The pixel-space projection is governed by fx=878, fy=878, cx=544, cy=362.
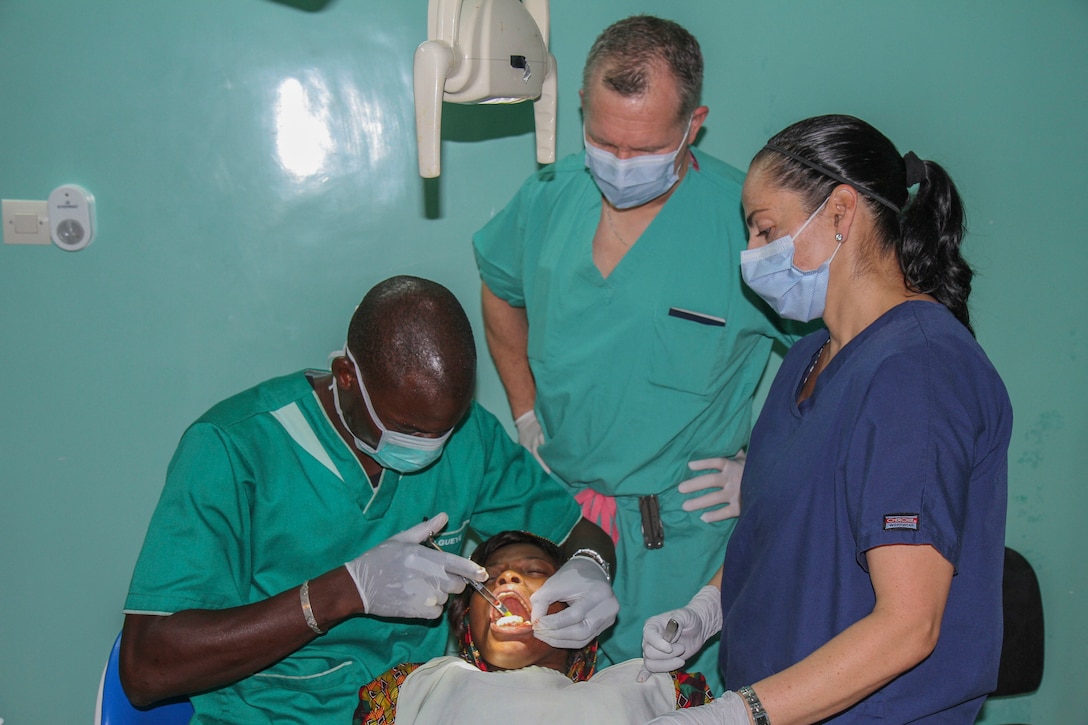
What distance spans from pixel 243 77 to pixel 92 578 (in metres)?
1.43

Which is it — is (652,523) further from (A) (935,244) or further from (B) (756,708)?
(A) (935,244)

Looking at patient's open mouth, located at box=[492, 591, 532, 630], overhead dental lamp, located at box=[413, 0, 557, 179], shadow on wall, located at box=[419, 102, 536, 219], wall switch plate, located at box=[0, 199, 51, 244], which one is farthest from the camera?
shadow on wall, located at box=[419, 102, 536, 219]

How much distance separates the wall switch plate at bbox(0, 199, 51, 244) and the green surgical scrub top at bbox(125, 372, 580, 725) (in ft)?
2.93

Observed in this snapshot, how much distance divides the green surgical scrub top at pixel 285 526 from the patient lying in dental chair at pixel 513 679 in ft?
0.29

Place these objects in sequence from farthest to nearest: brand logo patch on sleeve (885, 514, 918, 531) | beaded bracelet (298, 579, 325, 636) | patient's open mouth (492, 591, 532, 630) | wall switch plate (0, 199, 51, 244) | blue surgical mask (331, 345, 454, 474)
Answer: wall switch plate (0, 199, 51, 244) → patient's open mouth (492, 591, 532, 630) → blue surgical mask (331, 345, 454, 474) → beaded bracelet (298, 579, 325, 636) → brand logo patch on sleeve (885, 514, 918, 531)

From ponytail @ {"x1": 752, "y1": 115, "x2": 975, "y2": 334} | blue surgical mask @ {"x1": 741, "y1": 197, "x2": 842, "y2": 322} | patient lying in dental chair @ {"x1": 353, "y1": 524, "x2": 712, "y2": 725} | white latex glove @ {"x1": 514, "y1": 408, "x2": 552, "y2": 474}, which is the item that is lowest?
patient lying in dental chair @ {"x1": 353, "y1": 524, "x2": 712, "y2": 725}

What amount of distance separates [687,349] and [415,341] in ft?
2.34

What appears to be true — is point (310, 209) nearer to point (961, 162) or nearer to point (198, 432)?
point (198, 432)

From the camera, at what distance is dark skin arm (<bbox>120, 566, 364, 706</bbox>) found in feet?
5.07

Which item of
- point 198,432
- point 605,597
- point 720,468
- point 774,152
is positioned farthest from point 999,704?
point 198,432

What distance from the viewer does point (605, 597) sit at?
1.87 metres

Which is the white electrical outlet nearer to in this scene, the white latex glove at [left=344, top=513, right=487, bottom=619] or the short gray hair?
the white latex glove at [left=344, top=513, right=487, bottom=619]

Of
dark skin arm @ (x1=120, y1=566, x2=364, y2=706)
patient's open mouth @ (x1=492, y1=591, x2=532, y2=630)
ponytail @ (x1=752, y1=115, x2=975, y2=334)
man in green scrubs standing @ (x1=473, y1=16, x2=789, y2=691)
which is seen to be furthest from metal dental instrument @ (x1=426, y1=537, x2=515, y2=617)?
ponytail @ (x1=752, y1=115, x2=975, y2=334)

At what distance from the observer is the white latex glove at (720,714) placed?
1366mm
